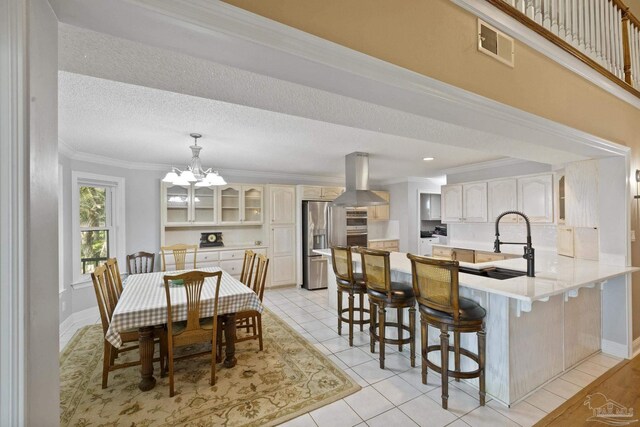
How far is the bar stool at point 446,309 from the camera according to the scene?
6.27 ft

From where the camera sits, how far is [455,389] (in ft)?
7.47

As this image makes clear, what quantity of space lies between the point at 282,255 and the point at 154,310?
349 cm

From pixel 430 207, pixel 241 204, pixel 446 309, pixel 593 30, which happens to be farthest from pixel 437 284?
pixel 430 207

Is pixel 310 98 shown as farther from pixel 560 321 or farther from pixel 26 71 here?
pixel 560 321

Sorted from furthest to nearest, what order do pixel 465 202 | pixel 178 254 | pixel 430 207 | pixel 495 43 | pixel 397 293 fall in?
pixel 430 207
pixel 465 202
pixel 178 254
pixel 397 293
pixel 495 43

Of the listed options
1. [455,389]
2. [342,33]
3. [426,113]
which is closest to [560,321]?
[455,389]

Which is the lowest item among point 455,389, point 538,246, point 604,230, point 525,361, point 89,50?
point 455,389

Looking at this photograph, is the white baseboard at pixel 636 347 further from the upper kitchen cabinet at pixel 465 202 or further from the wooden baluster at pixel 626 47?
the wooden baluster at pixel 626 47

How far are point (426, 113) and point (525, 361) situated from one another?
6.74 ft

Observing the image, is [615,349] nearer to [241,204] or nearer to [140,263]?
[241,204]

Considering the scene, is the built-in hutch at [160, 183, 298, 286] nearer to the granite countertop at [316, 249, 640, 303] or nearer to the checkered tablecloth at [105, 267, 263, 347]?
the checkered tablecloth at [105, 267, 263, 347]

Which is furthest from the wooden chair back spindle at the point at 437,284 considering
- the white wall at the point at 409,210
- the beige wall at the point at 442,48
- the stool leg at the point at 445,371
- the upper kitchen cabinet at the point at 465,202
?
the white wall at the point at 409,210

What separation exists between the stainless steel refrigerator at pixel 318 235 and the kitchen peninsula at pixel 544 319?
2825 mm

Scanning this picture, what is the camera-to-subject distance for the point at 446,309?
1.96m
